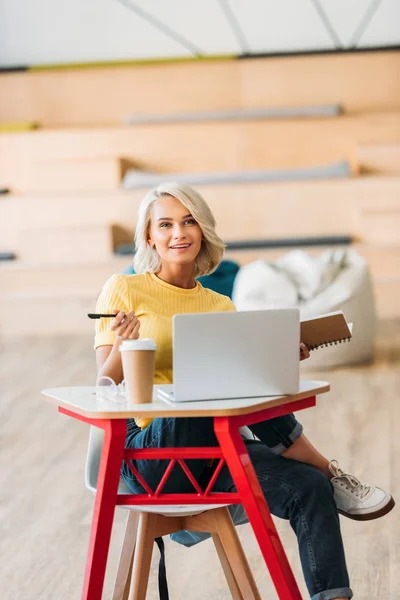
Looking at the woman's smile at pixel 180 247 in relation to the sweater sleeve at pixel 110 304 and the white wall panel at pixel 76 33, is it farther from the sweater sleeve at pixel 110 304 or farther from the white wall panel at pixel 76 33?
the white wall panel at pixel 76 33

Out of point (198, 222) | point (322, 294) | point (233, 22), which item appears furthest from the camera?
point (233, 22)

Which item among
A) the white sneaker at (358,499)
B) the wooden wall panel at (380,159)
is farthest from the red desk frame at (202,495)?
the wooden wall panel at (380,159)

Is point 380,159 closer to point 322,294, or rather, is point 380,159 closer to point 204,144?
point 204,144

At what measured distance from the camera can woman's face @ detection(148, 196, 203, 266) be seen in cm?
228

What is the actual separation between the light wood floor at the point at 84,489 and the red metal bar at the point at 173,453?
75 centimetres

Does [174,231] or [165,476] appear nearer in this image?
[165,476]

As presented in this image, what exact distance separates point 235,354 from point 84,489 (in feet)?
5.56

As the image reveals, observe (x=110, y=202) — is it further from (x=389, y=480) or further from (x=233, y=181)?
(x=389, y=480)

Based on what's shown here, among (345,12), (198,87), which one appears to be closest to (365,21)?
(345,12)

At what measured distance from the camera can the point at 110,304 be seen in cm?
227

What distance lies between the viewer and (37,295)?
6.91 metres

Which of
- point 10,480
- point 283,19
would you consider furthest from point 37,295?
point 10,480

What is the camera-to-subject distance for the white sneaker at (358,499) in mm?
2104

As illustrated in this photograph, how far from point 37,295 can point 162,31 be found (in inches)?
79.6
